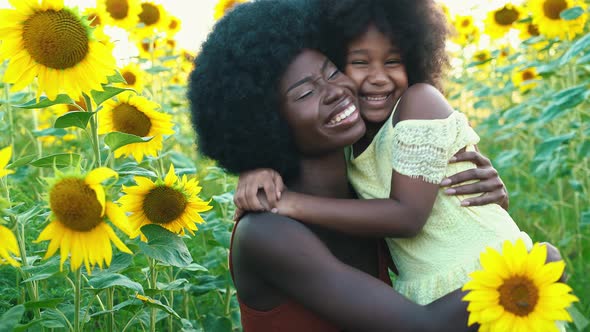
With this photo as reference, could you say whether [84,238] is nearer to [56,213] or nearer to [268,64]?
[56,213]

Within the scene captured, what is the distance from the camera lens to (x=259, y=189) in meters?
1.95

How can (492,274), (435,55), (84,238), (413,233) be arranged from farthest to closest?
(435,55) → (413,233) → (84,238) → (492,274)

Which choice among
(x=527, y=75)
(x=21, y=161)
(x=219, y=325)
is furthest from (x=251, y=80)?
(x=527, y=75)

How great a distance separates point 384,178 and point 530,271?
57 centimetres

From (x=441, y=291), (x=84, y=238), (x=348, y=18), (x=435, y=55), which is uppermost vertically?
(x=348, y=18)

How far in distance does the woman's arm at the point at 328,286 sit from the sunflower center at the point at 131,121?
21.0 inches

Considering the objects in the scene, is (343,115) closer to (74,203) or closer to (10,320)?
(74,203)

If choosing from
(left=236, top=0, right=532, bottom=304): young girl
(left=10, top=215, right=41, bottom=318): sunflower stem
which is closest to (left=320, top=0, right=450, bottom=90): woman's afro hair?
(left=236, top=0, right=532, bottom=304): young girl

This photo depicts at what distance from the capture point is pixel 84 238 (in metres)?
1.65

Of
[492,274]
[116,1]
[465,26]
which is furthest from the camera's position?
[465,26]

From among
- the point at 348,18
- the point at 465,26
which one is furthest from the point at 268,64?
the point at 465,26

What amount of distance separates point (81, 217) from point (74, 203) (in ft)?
0.12

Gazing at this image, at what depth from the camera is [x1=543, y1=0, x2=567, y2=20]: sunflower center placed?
3.51 m

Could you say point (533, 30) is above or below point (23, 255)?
above
